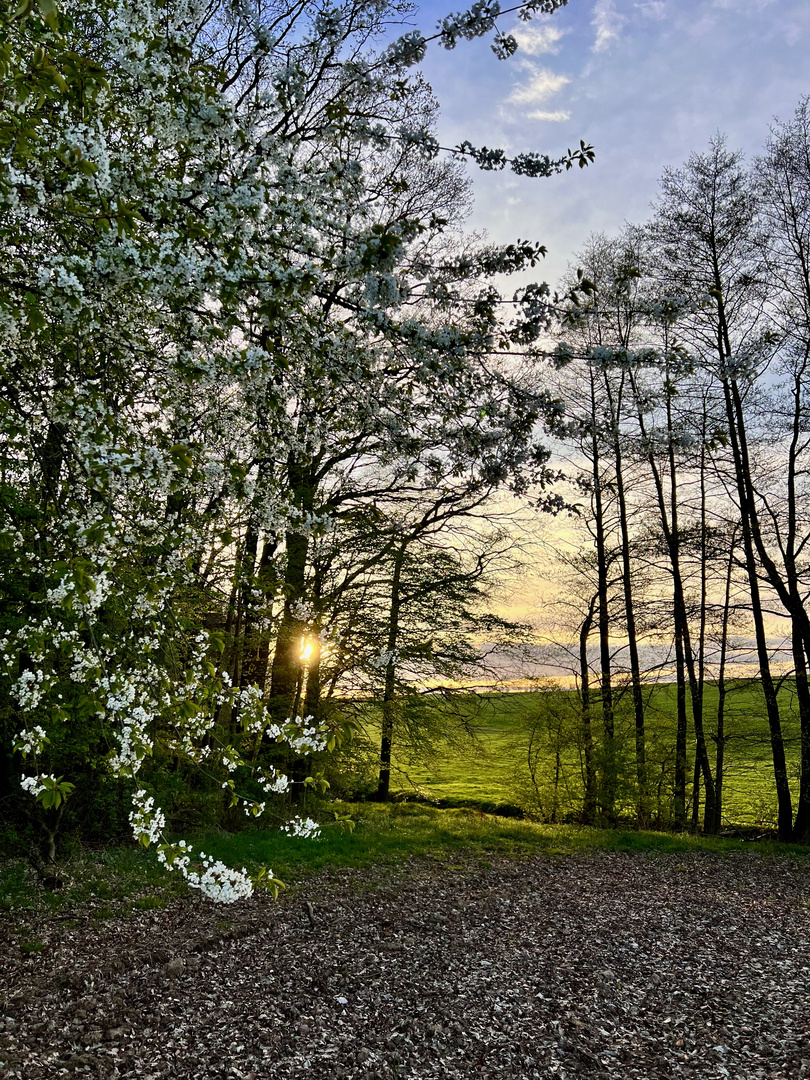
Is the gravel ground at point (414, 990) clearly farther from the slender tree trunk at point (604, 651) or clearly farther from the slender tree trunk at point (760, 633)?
the slender tree trunk at point (604, 651)

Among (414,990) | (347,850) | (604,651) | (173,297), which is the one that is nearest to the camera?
(173,297)

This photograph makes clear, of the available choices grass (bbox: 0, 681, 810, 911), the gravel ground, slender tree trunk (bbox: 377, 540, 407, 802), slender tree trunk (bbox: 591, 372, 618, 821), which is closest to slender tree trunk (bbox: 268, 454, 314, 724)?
slender tree trunk (bbox: 377, 540, 407, 802)

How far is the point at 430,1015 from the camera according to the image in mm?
4832

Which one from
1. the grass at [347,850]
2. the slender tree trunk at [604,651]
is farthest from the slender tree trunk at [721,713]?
the slender tree trunk at [604,651]

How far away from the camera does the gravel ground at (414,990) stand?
425cm

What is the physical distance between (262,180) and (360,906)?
22.6 ft

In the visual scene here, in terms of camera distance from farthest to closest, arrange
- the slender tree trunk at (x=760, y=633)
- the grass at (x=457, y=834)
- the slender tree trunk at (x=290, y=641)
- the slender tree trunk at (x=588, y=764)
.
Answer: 1. the slender tree trunk at (x=588, y=764)
2. the slender tree trunk at (x=760, y=633)
3. the slender tree trunk at (x=290, y=641)
4. the grass at (x=457, y=834)

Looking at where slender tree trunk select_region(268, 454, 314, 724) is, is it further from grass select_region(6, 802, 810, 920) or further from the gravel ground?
the gravel ground

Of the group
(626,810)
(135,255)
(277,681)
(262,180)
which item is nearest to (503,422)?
(262,180)

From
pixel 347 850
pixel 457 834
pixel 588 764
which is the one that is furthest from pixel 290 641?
pixel 588 764

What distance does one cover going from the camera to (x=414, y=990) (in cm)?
520

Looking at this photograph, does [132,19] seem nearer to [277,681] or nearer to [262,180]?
[262,180]

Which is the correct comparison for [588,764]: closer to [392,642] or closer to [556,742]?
[556,742]

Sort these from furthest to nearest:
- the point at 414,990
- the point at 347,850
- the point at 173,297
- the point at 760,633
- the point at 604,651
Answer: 1. the point at 604,651
2. the point at 760,633
3. the point at 347,850
4. the point at 414,990
5. the point at 173,297
